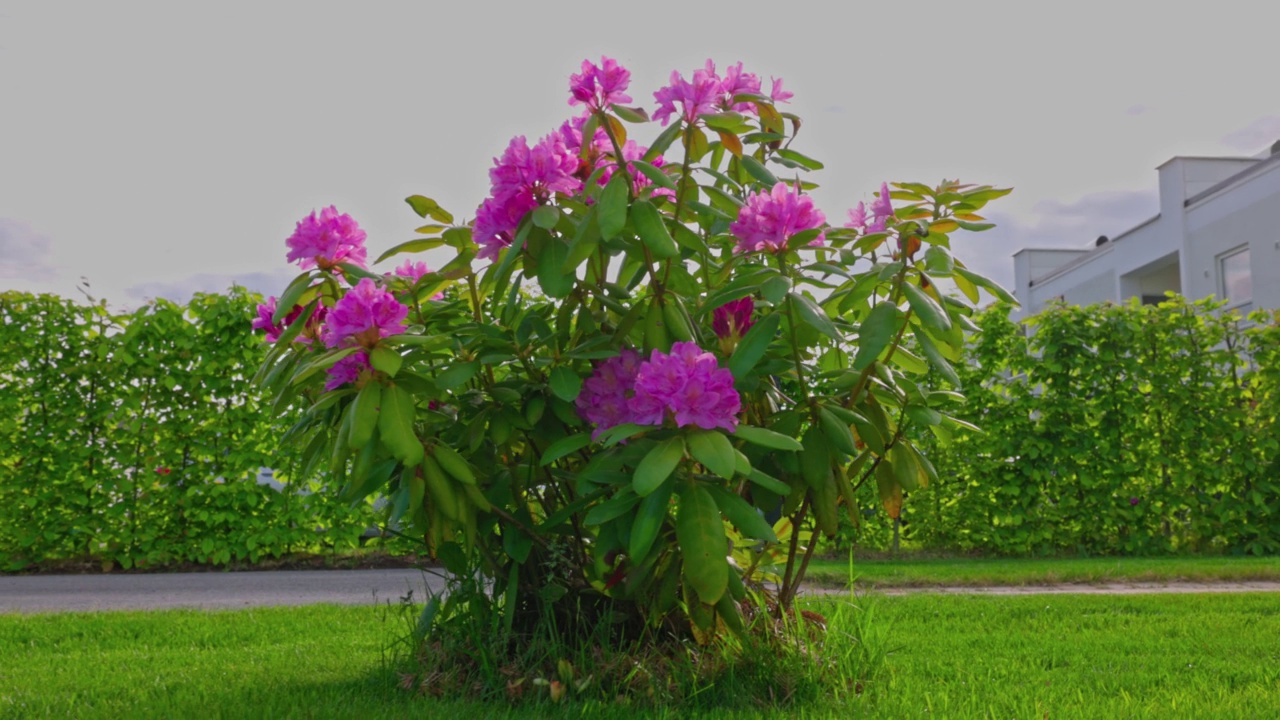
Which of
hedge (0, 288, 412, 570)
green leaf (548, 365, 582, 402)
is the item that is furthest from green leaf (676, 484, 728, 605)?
hedge (0, 288, 412, 570)

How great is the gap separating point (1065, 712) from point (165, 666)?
3.34 metres

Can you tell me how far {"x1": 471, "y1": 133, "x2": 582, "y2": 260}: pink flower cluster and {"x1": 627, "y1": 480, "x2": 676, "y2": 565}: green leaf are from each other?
903 millimetres

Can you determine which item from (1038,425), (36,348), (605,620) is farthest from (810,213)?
(36,348)

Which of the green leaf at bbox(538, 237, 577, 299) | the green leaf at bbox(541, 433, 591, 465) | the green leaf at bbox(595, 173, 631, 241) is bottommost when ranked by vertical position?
the green leaf at bbox(541, 433, 591, 465)

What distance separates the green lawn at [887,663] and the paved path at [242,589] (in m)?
0.81

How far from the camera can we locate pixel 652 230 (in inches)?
110

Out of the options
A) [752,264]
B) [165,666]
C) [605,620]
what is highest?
[752,264]

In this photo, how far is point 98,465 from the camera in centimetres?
881

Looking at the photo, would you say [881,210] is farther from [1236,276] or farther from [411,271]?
[1236,276]

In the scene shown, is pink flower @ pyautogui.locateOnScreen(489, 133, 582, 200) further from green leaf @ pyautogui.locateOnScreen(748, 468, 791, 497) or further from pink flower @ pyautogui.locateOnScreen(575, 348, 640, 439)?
green leaf @ pyautogui.locateOnScreen(748, 468, 791, 497)

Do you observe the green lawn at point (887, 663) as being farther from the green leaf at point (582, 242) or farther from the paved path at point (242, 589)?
the green leaf at point (582, 242)

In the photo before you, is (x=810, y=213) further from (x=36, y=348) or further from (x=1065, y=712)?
(x=36, y=348)

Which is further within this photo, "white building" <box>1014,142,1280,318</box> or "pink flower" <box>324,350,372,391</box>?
"white building" <box>1014,142,1280,318</box>

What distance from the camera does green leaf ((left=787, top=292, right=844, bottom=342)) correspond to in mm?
2688
